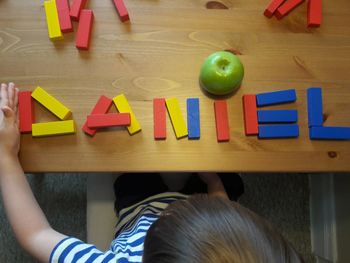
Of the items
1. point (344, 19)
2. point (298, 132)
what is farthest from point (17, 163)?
point (344, 19)

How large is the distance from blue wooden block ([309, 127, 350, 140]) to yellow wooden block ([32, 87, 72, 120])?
1.47 ft

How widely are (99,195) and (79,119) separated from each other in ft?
0.68

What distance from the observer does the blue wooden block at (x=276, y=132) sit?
74cm

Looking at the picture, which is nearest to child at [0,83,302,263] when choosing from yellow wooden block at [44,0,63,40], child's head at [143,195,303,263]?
child's head at [143,195,303,263]

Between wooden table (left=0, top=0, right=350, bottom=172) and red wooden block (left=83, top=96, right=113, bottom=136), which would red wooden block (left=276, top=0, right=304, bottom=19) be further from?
red wooden block (left=83, top=96, right=113, bottom=136)

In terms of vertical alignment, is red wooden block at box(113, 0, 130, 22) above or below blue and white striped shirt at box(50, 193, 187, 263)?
above

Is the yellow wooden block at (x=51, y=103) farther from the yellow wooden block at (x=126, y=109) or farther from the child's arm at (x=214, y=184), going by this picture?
the child's arm at (x=214, y=184)

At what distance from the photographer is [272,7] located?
79cm

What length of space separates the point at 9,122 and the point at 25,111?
0.03 metres

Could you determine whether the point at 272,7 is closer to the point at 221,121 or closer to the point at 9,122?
the point at 221,121

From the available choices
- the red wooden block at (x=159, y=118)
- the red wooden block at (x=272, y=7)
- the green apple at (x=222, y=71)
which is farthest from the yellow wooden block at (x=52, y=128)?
the red wooden block at (x=272, y=7)

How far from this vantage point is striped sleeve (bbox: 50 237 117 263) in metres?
0.66

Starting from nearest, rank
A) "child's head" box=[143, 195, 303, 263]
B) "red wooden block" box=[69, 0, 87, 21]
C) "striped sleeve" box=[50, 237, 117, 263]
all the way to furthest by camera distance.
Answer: "child's head" box=[143, 195, 303, 263], "striped sleeve" box=[50, 237, 117, 263], "red wooden block" box=[69, 0, 87, 21]

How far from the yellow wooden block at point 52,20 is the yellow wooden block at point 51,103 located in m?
0.11
